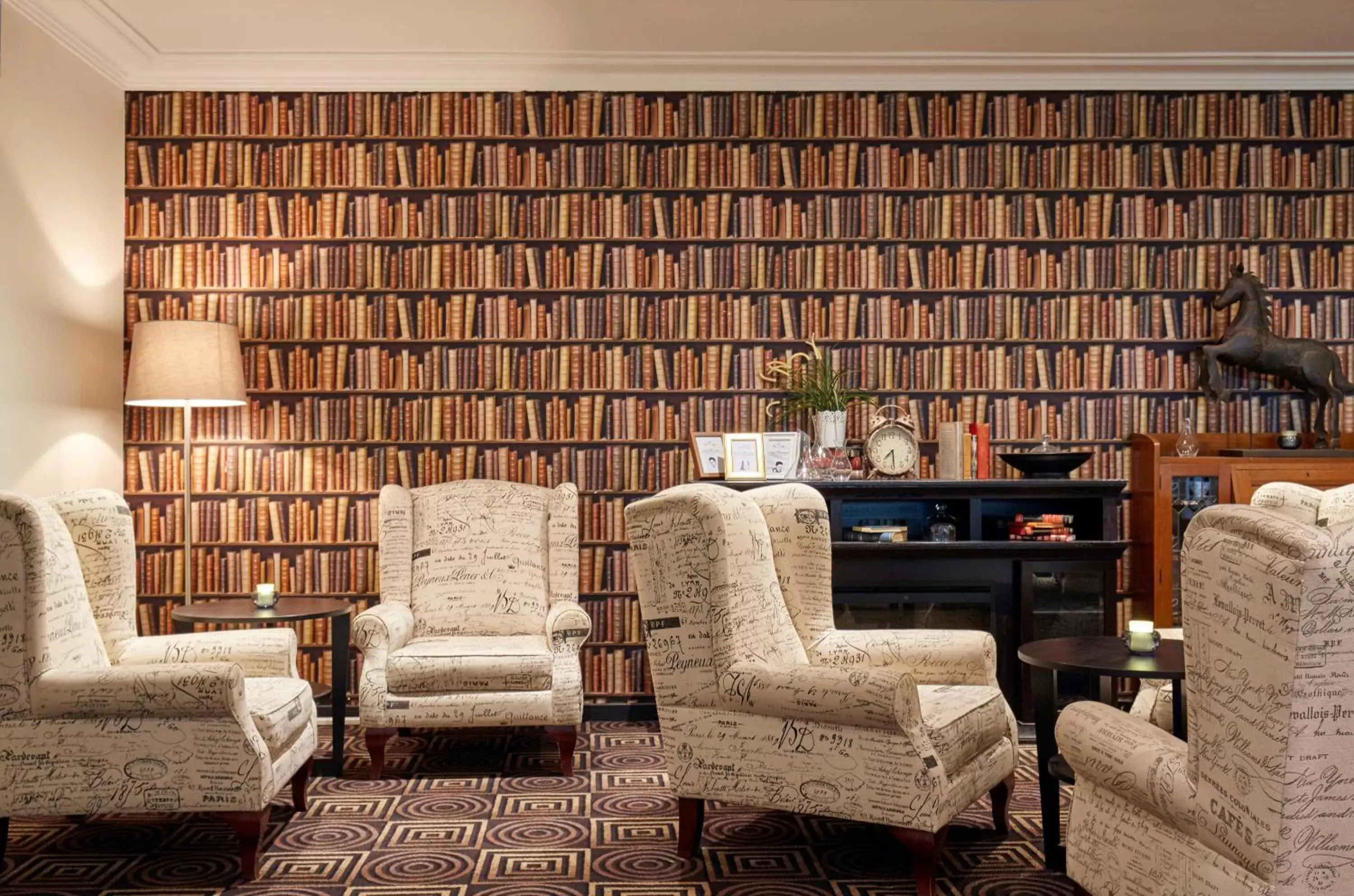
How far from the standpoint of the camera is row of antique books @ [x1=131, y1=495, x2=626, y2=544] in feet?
18.2

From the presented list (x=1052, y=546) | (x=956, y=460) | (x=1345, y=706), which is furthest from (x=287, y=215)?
(x=1345, y=706)

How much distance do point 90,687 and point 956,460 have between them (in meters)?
3.67

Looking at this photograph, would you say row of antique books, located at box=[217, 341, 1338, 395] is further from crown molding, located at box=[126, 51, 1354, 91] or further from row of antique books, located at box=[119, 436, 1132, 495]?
crown molding, located at box=[126, 51, 1354, 91]

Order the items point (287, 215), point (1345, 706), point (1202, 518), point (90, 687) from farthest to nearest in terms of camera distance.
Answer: point (287, 215) → point (90, 687) → point (1202, 518) → point (1345, 706)

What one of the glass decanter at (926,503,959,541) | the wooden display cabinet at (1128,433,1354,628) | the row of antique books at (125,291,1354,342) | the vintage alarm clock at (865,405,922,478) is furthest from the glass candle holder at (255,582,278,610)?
the wooden display cabinet at (1128,433,1354,628)

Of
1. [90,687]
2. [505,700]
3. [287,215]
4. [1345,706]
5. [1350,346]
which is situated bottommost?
[505,700]

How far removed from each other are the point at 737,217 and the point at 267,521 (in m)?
2.65

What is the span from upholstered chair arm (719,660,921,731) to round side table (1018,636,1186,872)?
1.52ft

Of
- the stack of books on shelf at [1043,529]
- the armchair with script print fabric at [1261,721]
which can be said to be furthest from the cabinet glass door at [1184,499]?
the armchair with script print fabric at [1261,721]

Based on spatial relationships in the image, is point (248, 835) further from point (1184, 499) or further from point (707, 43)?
point (1184, 499)

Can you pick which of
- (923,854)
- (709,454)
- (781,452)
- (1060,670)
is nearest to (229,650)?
(709,454)

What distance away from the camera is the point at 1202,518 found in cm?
219

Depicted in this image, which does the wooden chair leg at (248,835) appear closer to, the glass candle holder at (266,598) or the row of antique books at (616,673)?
the glass candle holder at (266,598)

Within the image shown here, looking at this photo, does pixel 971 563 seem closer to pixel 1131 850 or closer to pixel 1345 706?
pixel 1131 850
